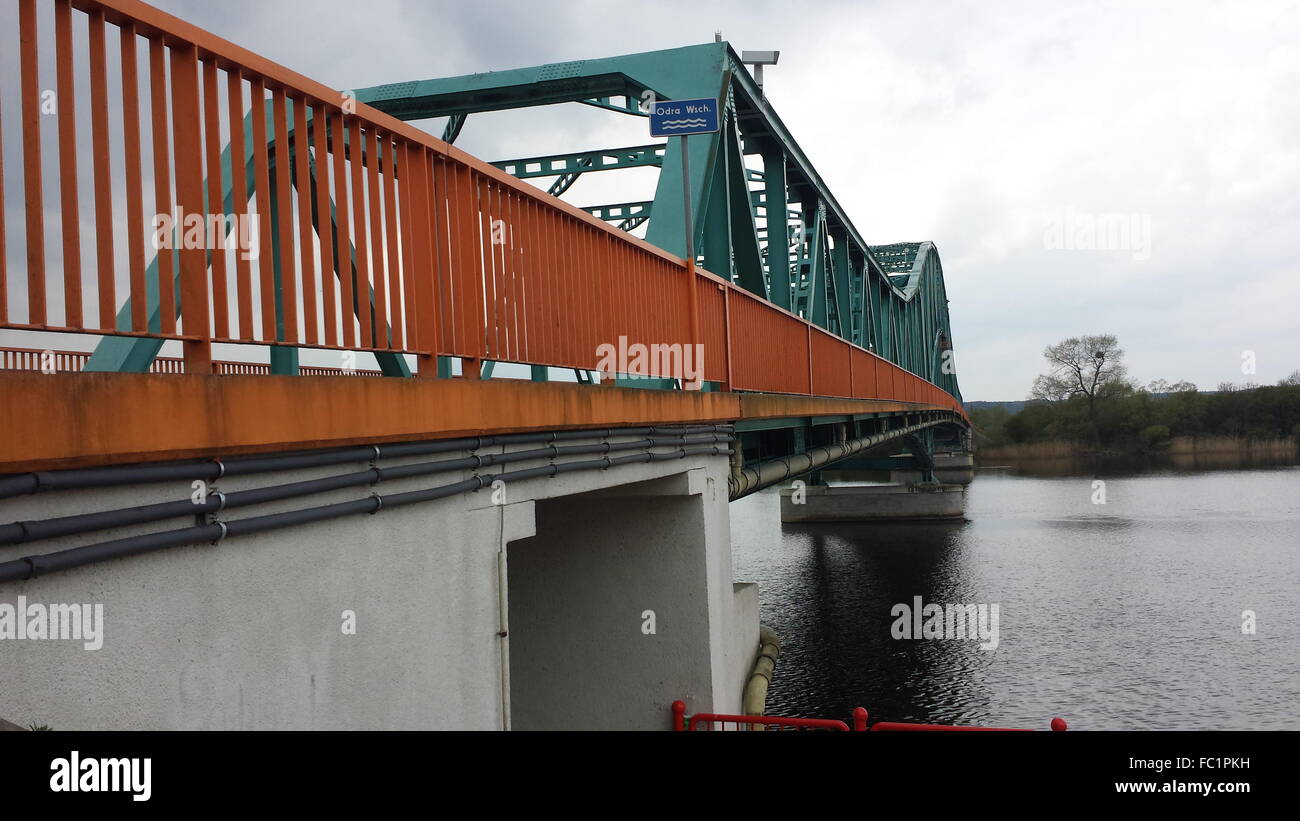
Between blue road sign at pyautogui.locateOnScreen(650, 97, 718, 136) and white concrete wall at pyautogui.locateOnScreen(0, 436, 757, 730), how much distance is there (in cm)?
454

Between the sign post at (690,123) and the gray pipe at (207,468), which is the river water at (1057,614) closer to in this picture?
the sign post at (690,123)

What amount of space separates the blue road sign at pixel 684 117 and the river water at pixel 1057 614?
1099 centimetres

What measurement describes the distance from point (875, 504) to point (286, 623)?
155 feet

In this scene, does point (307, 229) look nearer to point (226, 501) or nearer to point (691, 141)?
point (226, 501)

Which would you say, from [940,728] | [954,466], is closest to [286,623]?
[940,728]

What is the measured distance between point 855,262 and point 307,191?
27823 millimetres

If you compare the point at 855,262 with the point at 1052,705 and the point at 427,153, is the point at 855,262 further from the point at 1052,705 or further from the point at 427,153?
the point at 427,153

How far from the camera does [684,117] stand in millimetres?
8539

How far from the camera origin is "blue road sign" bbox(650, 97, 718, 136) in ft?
27.8

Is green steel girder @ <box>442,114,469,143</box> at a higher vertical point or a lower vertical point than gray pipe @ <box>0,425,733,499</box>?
higher

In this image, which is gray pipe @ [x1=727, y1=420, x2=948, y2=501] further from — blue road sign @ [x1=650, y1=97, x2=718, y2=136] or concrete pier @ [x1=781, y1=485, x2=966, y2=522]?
concrete pier @ [x1=781, y1=485, x2=966, y2=522]

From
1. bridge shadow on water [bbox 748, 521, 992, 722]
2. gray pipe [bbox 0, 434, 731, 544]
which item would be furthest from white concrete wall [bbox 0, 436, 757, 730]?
bridge shadow on water [bbox 748, 521, 992, 722]

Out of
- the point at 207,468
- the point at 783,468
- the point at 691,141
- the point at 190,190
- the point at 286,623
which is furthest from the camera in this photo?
the point at 783,468

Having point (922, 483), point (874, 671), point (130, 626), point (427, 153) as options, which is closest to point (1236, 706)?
point (874, 671)
